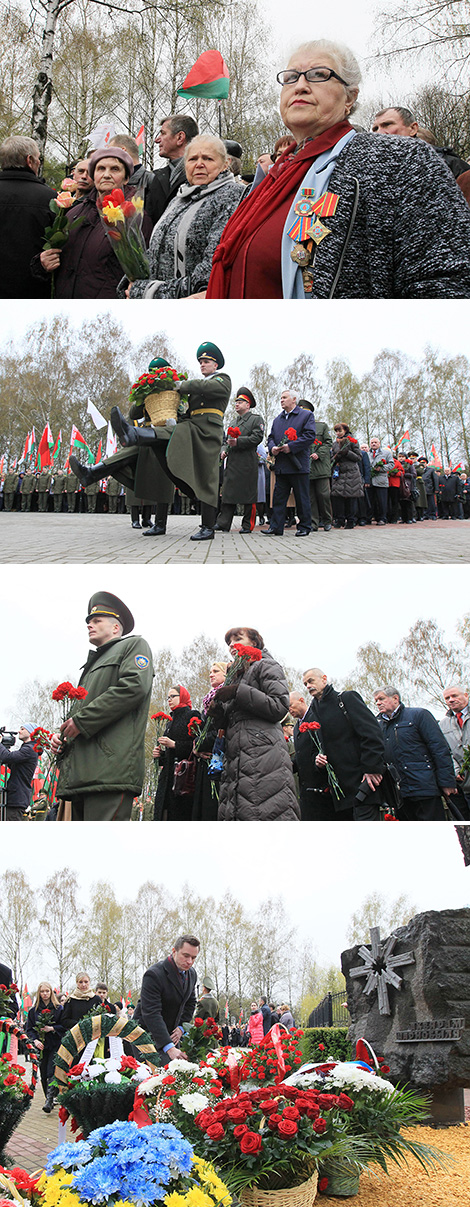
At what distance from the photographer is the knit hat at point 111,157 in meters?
5.48

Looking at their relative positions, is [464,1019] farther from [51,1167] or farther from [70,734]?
[51,1167]

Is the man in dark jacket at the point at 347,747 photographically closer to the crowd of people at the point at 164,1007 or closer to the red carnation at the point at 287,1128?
the crowd of people at the point at 164,1007

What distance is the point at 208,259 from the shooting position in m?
5.33

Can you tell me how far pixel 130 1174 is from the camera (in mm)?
3049

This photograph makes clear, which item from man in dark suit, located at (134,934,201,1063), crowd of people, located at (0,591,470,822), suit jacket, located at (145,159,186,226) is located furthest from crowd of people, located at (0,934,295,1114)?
suit jacket, located at (145,159,186,226)

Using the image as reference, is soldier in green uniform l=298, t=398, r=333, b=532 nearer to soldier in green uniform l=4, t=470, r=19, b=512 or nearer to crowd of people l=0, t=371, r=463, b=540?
crowd of people l=0, t=371, r=463, b=540

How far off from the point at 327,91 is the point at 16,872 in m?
4.33

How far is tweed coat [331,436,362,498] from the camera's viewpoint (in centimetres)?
504

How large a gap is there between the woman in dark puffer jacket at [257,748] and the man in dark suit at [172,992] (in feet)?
3.66

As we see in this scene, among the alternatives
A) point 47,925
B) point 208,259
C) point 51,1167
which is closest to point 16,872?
point 47,925

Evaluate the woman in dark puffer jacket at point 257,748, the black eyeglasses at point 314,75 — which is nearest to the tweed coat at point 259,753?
the woman in dark puffer jacket at point 257,748

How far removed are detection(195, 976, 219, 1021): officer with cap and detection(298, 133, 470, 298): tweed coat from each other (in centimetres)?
428

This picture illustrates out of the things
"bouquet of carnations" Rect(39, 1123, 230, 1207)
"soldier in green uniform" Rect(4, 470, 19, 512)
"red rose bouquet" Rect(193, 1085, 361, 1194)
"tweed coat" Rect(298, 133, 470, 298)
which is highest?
"tweed coat" Rect(298, 133, 470, 298)

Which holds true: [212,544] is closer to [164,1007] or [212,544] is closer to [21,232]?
[21,232]
